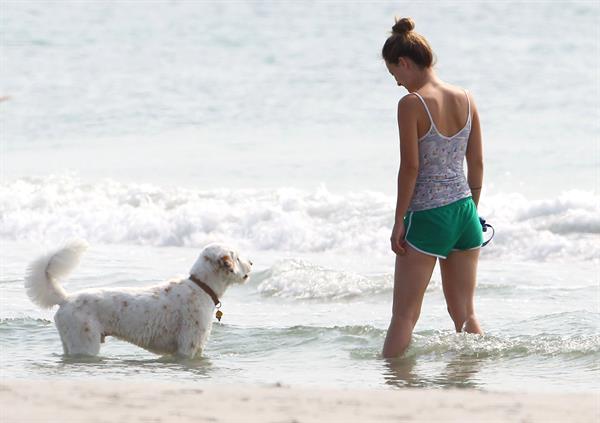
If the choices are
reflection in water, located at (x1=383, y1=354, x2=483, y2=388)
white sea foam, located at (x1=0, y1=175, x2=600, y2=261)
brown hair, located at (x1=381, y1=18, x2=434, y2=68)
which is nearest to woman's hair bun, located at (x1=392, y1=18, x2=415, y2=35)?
brown hair, located at (x1=381, y1=18, x2=434, y2=68)

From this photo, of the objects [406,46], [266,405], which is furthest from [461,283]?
[266,405]

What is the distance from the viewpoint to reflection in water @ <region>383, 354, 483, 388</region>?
6.29 m

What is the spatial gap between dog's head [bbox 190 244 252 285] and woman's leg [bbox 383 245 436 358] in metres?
1.00

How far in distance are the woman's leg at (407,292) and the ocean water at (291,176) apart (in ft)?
0.70

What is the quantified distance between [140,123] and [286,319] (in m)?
12.0

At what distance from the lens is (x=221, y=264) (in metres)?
6.88

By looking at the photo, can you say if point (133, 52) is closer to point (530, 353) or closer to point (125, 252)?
point (125, 252)

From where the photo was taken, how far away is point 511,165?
16844 mm

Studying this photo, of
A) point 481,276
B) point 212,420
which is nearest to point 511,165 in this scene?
point 481,276

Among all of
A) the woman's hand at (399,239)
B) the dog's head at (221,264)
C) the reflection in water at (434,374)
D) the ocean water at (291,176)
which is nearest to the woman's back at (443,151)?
the woman's hand at (399,239)

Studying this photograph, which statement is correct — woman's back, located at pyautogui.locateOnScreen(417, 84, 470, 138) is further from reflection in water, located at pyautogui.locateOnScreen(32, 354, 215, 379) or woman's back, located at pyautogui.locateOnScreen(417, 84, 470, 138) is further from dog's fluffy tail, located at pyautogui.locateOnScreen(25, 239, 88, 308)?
dog's fluffy tail, located at pyautogui.locateOnScreen(25, 239, 88, 308)

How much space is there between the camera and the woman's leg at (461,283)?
6.45 meters

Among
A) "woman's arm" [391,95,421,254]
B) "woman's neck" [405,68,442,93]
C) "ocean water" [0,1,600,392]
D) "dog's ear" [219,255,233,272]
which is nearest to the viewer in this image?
"woman's arm" [391,95,421,254]

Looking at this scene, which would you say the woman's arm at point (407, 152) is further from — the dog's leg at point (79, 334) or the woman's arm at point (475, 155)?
the dog's leg at point (79, 334)
